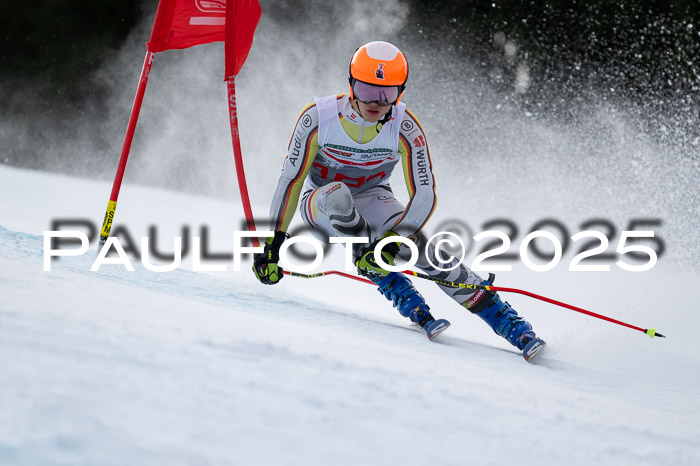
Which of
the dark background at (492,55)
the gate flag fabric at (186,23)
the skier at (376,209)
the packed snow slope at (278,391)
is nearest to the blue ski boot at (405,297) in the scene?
the skier at (376,209)

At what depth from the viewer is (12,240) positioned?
13.2 ft

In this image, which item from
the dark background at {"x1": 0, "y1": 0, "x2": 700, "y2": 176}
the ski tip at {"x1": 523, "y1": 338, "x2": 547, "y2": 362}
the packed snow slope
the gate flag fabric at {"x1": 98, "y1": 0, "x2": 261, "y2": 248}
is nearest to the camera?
the packed snow slope

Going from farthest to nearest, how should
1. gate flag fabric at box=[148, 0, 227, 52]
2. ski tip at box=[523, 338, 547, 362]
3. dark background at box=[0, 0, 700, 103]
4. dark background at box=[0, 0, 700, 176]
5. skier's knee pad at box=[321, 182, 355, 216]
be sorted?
dark background at box=[0, 0, 700, 103], dark background at box=[0, 0, 700, 176], gate flag fabric at box=[148, 0, 227, 52], skier's knee pad at box=[321, 182, 355, 216], ski tip at box=[523, 338, 547, 362]

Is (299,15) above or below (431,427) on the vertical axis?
above

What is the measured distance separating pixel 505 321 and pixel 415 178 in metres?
0.84

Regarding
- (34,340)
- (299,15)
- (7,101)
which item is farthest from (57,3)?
(34,340)

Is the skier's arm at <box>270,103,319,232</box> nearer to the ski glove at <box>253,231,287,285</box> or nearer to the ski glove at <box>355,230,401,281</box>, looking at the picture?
the ski glove at <box>253,231,287,285</box>

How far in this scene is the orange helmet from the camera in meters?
3.26

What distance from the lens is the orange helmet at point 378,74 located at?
3.26m

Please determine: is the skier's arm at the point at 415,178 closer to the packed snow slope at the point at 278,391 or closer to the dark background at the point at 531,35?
the packed snow slope at the point at 278,391

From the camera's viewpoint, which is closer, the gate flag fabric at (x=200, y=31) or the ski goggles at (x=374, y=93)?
the ski goggles at (x=374, y=93)

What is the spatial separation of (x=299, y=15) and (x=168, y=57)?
115 inches

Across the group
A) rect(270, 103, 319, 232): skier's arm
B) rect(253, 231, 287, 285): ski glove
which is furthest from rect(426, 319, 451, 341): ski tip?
rect(270, 103, 319, 232): skier's arm

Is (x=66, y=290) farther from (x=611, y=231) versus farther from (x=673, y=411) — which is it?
(x=611, y=231)
